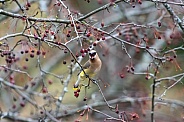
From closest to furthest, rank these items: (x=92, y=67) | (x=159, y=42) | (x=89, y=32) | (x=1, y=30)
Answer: (x=89, y=32), (x=92, y=67), (x=1, y=30), (x=159, y=42)

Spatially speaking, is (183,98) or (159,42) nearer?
(159,42)

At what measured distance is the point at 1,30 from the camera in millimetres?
8133

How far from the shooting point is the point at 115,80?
30.8 feet

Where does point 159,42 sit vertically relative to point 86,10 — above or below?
below

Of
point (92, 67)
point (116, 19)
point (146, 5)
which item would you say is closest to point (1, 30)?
point (116, 19)

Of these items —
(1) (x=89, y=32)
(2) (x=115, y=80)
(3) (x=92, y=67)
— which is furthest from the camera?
(2) (x=115, y=80)

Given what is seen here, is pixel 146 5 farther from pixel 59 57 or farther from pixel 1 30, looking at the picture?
pixel 1 30

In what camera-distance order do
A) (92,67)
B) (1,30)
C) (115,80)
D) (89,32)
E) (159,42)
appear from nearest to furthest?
(89,32), (92,67), (1,30), (159,42), (115,80)

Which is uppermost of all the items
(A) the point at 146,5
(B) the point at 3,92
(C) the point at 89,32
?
(A) the point at 146,5

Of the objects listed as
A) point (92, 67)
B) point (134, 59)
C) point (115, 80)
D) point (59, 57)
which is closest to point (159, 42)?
point (134, 59)

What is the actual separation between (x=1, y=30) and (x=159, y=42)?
282 centimetres

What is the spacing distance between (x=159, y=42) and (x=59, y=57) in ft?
6.10

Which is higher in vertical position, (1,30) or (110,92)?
(1,30)

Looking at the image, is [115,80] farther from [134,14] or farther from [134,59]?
[134,14]
